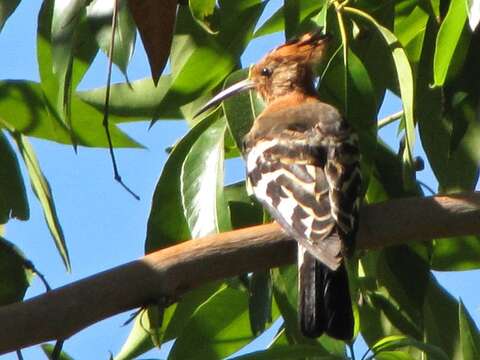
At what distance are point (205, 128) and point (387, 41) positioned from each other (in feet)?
1.28

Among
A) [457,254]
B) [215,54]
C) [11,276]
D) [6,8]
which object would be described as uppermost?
[6,8]

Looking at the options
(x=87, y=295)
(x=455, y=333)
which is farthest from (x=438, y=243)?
(x=87, y=295)

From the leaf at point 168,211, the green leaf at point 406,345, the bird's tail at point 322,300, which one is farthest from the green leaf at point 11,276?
the green leaf at point 406,345

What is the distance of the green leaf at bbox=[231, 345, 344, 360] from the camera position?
2314 millimetres

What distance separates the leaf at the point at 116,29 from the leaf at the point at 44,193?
1.00 feet

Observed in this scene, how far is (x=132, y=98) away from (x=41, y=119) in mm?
183

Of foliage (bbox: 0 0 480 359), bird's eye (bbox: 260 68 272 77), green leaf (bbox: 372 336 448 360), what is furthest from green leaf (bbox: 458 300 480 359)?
bird's eye (bbox: 260 68 272 77)

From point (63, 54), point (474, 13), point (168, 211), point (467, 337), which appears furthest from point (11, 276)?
point (474, 13)

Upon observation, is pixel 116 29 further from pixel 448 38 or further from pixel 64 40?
pixel 448 38

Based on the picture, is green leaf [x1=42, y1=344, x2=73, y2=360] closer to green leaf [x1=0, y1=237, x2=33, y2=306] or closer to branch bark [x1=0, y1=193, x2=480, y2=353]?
green leaf [x1=0, y1=237, x2=33, y2=306]

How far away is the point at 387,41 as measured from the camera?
245 centimetres

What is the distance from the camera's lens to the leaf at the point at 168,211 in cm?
248

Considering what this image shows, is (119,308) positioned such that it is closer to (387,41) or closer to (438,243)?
(387,41)

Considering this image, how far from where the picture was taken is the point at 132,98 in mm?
2742
